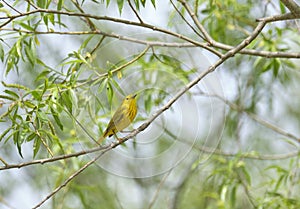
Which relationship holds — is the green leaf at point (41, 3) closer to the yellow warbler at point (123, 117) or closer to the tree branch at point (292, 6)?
the yellow warbler at point (123, 117)

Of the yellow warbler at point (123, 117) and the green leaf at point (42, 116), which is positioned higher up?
the green leaf at point (42, 116)

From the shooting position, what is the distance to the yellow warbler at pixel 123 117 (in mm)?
1461

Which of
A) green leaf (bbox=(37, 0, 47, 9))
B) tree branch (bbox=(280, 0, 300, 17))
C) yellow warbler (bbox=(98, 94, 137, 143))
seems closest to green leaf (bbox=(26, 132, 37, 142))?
yellow warbler (bbox=(98, 94, 137, 143))

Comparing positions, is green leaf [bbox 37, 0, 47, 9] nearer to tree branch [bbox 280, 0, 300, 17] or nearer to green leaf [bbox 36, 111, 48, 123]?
green leaf [bbox 36, 111, 48, 123]

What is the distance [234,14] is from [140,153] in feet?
4.99

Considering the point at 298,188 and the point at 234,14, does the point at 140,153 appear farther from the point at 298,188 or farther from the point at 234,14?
the point at 298,188

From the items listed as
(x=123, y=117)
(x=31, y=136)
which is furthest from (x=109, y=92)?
(x=31, y=136)

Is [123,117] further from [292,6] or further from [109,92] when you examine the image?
[292,6]

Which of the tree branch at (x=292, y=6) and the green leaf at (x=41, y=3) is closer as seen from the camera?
the tree branch at (x=292, y=6)

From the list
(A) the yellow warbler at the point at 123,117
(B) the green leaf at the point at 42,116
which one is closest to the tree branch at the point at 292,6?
(A) the yellow warbler at the point at 123,117

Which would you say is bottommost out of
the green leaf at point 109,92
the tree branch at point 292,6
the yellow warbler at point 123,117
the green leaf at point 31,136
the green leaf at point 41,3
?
the yellow warbler at point 123,117

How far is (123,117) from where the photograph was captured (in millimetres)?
1466

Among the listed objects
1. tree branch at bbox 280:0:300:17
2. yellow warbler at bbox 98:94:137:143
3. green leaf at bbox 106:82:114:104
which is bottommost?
yellow warbler at bbox 98:94:137:143

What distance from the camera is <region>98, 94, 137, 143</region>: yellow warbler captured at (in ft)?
4.79
